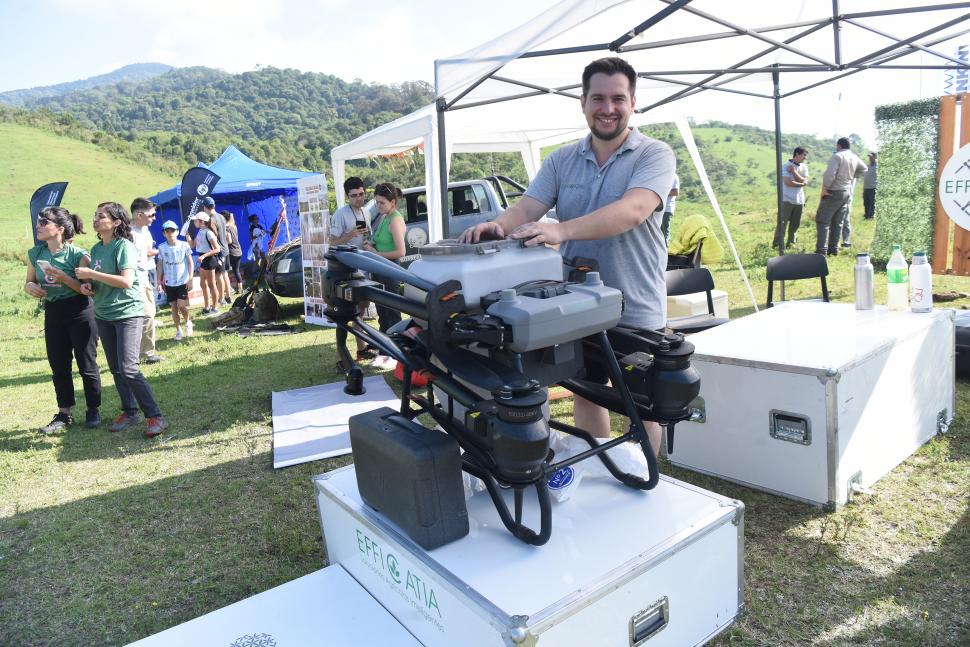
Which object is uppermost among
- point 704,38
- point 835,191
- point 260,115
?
point 260,115

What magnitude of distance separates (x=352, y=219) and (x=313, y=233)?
1807 mm

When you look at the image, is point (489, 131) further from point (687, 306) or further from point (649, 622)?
point (649, 622)

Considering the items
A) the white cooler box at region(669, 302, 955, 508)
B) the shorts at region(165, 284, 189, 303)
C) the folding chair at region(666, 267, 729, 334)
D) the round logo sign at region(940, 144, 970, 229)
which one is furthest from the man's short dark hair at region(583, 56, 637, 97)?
the shorts at region(165, 284, 189, 303)

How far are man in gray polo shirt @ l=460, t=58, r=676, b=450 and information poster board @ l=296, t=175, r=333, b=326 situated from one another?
552cm

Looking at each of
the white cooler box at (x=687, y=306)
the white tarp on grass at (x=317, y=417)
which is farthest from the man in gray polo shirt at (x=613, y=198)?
the white cooler box at (x=687, y=306)

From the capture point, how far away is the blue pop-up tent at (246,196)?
14.1m

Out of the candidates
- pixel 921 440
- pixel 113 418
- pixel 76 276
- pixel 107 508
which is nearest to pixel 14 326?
pixel 113 418

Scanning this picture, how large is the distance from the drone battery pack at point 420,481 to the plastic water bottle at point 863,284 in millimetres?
2889

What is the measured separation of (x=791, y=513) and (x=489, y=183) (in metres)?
7.58

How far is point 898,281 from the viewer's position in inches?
137

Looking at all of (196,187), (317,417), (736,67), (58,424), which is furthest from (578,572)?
(196,187)

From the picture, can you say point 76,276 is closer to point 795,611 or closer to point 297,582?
point 297,582

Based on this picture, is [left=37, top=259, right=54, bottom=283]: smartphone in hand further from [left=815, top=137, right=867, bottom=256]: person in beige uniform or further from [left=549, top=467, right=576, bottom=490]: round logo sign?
[left=815, top=137, right=867, bottom=256]: person in beige uniform

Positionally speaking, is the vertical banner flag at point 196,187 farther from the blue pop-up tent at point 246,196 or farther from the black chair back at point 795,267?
the black chair back at point 795,267
